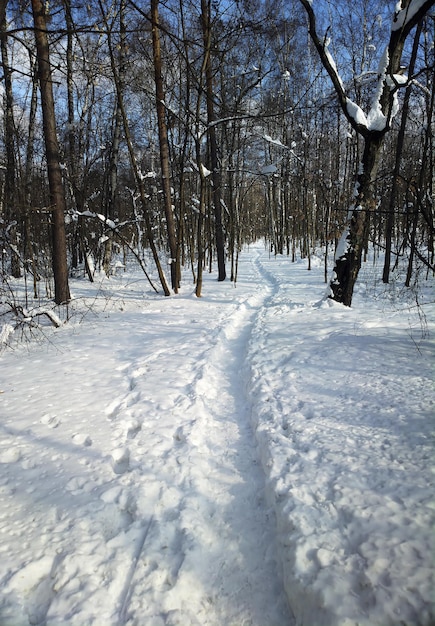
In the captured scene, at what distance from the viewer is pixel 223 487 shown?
246 cm

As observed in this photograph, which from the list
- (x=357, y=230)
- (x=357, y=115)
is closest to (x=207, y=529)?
(x=357, y=230)

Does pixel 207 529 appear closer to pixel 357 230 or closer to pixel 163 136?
pixel 357 230

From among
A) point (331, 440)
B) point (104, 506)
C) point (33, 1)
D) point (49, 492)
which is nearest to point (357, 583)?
point (331, 440)

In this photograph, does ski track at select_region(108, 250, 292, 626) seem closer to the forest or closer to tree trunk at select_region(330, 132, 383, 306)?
the forest

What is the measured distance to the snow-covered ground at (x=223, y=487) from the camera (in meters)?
1.65

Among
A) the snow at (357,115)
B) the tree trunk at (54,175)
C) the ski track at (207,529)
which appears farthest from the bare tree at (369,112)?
the tree trunk at (54,175)

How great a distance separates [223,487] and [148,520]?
602 millimetres

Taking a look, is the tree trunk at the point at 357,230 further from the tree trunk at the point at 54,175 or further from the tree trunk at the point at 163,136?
the tree trunk at the point at 54,175

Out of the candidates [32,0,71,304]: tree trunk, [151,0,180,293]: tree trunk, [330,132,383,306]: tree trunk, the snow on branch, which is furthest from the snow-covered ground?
[151,0,180,293]: tree trunk

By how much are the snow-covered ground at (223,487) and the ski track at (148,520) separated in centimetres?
1

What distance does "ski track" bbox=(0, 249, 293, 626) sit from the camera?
1682mm

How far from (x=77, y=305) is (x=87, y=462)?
6.55 m

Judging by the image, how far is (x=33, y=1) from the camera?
6.46 meters

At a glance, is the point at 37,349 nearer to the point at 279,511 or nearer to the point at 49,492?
the point at 49,492
